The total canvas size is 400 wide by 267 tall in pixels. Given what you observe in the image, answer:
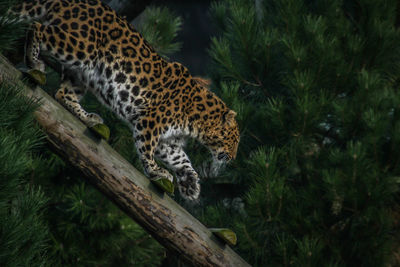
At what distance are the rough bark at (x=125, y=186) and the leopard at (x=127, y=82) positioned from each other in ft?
0.42

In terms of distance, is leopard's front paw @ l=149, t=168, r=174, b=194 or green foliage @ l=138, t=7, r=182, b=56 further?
green foliage @ l=138, t=7, r=182, b=56

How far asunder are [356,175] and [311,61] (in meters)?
1.24

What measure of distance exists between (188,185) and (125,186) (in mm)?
582

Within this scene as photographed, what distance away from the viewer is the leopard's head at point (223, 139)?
4938 mm

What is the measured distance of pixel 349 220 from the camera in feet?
21.0

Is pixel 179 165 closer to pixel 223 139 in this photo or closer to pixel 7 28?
pixel 223 139

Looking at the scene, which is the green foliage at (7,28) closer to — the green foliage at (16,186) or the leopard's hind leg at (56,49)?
the leopard's hind leg at (56,49)

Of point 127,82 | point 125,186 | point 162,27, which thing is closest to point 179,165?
point 125,186

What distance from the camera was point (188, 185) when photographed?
480 cm

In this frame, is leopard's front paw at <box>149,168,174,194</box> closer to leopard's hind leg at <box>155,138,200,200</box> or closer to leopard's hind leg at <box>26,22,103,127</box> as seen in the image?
leopard's hind leg at <box>155,138,200,200</box>

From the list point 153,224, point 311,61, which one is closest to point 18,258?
A: point 153,224

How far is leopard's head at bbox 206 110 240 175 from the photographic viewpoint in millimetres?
4938

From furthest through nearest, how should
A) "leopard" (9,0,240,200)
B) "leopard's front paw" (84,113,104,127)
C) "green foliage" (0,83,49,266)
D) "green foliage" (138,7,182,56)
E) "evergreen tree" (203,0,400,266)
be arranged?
1. "green foliage" (138,7,182,56)
2. "evergreen tree" (203,0,400,266)
3. "leopard's front paw" (84,113,104,127)
4. "leopard" (9,0,240,200)
5. "green foliage" (0,83,49,266)

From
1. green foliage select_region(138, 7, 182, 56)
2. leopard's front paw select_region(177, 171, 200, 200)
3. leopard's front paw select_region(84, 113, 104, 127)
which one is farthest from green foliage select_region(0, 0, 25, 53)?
green foliage select_region(138, 7, 182, 56)
